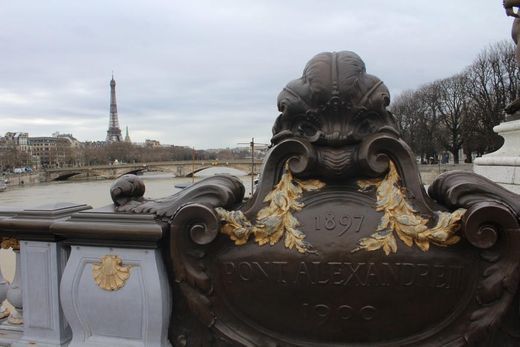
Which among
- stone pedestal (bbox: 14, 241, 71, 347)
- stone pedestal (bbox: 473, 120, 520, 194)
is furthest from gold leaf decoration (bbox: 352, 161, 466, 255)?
stone pedestal (bbox: 473, 120, 520, 194)

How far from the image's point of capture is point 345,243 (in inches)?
91.5

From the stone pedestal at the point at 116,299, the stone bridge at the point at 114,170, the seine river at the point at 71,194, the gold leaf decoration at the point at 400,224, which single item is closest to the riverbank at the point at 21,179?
the stone bridge at the point at 114,170

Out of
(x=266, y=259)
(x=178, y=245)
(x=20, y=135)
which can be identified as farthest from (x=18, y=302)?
(x=20, y=135)

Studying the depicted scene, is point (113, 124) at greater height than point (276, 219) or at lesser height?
greater

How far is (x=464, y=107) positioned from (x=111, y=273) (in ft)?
153

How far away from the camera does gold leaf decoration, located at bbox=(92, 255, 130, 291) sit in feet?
8.44

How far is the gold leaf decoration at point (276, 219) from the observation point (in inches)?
95.0

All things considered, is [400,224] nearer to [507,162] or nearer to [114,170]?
[507,162]

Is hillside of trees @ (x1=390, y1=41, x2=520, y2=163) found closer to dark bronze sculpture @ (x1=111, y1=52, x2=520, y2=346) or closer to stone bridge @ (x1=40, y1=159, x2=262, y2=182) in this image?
stone bridge @ (x1=40, y1=159, x2=262, y2=182)

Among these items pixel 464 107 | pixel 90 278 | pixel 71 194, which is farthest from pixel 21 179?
pixel 90 278

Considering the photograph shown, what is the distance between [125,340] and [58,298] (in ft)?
1.89

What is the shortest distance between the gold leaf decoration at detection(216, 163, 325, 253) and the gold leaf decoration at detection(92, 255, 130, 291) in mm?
670

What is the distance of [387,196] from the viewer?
2.35m

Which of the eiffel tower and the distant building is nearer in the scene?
the distant building
